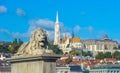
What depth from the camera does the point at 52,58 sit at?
10.1m

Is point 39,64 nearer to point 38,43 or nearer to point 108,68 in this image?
point 38,43

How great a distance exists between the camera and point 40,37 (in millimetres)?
10203

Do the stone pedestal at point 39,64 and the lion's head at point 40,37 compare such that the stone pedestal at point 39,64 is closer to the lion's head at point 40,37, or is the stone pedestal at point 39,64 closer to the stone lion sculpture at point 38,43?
the stone lion sculpture at point 38,43

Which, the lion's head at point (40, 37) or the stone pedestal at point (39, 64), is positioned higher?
the lion's head at point (40, 37)

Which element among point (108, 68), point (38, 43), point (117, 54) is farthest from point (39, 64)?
point (117, 54)

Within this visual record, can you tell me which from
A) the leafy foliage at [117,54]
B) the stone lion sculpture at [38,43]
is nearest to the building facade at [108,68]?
the leafy foliage at [117,54]

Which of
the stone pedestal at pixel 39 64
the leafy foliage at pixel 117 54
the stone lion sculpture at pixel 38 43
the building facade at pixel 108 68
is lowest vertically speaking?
the stone pedestal at pixel 39 64

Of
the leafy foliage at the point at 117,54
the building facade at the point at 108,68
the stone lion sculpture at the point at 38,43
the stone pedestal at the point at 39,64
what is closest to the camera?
the stone pedestal at the point at 39,64

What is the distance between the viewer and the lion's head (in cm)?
1017

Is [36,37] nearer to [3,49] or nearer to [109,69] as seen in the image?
[109,69]

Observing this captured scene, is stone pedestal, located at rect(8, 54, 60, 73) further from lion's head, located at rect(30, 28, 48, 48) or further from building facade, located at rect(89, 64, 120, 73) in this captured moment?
building facade, located at rect(89, 64, 120, 73)

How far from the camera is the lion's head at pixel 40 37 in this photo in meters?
10.2

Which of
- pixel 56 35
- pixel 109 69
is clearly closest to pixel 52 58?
pixel 109 69

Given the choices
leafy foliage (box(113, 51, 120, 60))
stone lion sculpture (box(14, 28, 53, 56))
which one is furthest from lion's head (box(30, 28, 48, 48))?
leafy foliage (box(113, 51, 120, 60))
